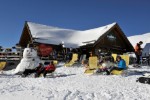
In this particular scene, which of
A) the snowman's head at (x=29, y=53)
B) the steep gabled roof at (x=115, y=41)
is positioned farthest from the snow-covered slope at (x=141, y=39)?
the snowman's head at (x=29, y=53)

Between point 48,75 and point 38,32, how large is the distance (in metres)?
13.3

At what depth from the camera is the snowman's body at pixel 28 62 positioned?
688 inches

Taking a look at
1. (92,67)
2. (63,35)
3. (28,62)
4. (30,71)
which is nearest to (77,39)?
(63,35)

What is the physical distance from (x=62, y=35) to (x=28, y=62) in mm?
12992

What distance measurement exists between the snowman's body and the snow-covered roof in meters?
7.97

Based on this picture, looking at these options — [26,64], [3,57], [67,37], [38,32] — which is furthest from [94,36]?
[26,64]

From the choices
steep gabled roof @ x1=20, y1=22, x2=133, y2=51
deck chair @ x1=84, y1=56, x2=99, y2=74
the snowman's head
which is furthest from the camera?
steep gabled roof @ x1=20, y1=22, x2=133, y2=51

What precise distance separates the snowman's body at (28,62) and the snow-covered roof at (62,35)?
7966 mm

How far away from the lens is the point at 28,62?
17.8 m

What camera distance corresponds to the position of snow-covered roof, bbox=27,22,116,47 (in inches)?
1079

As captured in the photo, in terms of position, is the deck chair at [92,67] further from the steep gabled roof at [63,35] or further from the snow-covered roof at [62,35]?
the snow-covered roof at [62,35]

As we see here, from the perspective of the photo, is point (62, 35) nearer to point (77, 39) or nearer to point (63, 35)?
point (63, 35)

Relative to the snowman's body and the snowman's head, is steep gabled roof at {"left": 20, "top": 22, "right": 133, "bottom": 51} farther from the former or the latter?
the snowman's body

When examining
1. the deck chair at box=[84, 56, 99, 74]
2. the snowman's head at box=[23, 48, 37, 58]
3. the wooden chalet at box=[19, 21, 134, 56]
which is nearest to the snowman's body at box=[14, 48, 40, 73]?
the snowman's head at box=[23, 48, 37, 58]
